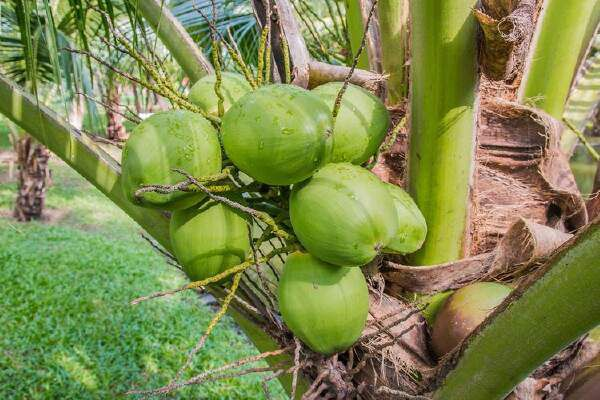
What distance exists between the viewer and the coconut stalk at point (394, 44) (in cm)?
129

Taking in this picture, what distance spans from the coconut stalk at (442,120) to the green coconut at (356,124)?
0.15m

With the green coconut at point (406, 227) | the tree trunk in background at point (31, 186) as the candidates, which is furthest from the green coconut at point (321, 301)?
the tree trunk in background at point (31, 186)

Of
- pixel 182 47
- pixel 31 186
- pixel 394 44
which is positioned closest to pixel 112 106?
pixel 182 47

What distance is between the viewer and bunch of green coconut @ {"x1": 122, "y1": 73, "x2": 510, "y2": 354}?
872mm

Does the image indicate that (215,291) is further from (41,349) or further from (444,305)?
(41,349)

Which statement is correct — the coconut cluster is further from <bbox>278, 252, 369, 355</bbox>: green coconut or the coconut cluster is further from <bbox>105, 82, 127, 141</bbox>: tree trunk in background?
<bbox>105, 82, 127, 141</bbox>: tree trunk in background

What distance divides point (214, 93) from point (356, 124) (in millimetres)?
274

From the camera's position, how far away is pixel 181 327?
4.81m

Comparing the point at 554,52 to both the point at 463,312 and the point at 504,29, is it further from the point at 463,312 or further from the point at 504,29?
the point at 463,312

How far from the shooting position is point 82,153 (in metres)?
1.34

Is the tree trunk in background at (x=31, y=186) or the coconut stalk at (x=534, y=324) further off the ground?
the coconut stalk at (x=534, y=324)

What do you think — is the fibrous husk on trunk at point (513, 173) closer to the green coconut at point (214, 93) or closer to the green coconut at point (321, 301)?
the green coconut at point (321, 301)

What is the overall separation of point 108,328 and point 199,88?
398 cm

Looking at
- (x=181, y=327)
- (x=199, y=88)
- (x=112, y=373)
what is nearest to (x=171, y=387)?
(x=199, y=88)
